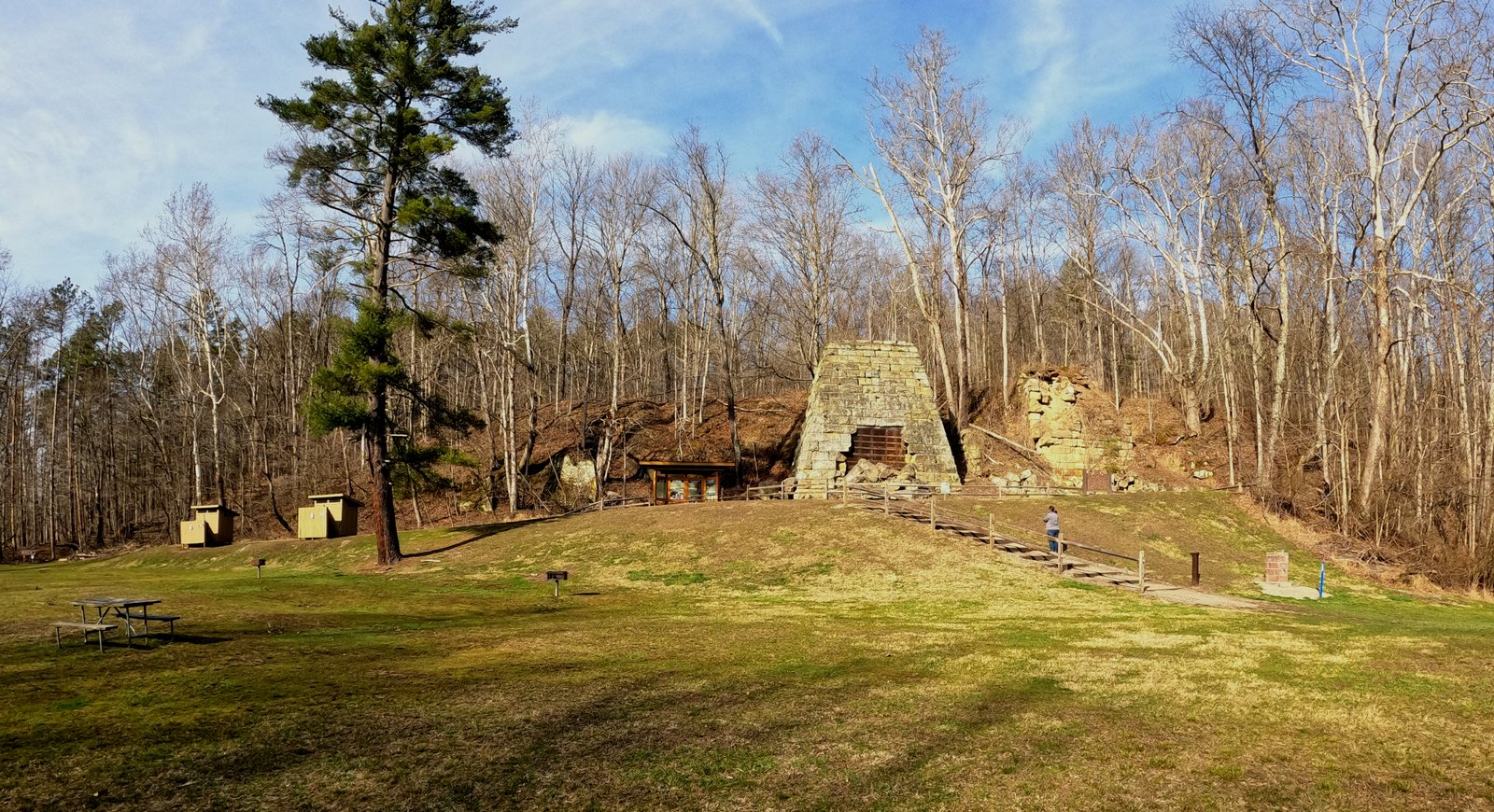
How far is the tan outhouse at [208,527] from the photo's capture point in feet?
104

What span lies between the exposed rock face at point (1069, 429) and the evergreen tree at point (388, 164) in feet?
82.3

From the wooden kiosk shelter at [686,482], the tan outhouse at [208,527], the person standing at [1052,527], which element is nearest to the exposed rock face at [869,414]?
the wooden kiosk shelter at [686,482]

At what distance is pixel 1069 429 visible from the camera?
38.0m

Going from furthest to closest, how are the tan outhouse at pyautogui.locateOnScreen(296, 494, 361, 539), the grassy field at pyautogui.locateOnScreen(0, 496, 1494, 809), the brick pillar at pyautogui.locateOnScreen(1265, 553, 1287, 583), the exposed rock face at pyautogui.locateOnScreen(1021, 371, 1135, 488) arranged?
the exposed rock face at pyautogui.locateOnScreen(1021, 371, 1135, 488) < the tan outhouse at pyautogui.locateOnScreen(296, 494, 361, 539) < the brick pillar at pyautogui.locateOnScreen(1265, 553, 1287, 583) < the grassy field at pyautogui.locateOnScreen(0, 496, 1494, 809)

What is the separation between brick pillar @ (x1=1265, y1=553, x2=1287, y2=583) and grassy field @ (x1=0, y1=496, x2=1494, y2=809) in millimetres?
3705

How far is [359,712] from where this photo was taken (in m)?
7.93

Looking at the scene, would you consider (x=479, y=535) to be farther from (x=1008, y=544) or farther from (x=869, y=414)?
(x=1008, y=544)

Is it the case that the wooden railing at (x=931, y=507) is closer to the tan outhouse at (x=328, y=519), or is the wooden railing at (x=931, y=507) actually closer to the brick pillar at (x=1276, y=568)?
the brick pillar at (x=1276, y=568)

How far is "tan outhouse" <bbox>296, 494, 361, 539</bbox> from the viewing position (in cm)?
3097

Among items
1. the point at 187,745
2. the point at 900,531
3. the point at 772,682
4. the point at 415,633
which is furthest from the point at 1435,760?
the point at 900,531

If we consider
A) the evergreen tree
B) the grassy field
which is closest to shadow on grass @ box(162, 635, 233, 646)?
the grassy field

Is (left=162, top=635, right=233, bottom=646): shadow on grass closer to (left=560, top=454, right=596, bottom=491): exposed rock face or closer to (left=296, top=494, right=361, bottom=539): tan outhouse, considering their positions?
(left=296, top=494, right=361, bottom=539): tan outhouse

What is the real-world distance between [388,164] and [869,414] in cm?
2063

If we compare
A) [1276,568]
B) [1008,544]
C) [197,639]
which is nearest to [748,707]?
[197,639]
